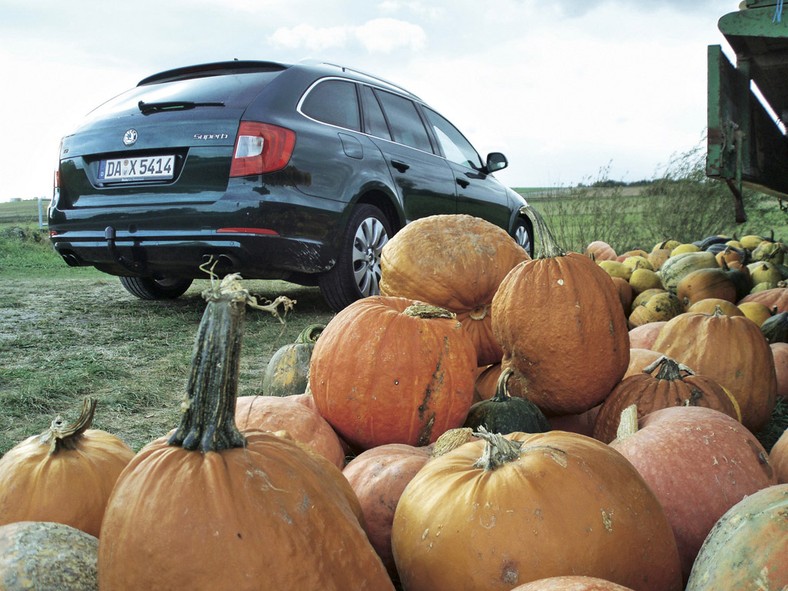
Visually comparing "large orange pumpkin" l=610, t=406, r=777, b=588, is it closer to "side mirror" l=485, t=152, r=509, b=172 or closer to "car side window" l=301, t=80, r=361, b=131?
"car side window" l=301, t=80, r=361, b=131

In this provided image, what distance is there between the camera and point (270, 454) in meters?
1.25

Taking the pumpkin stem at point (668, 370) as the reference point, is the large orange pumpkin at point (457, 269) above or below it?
above

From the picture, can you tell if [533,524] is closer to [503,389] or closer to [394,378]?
[394,378]

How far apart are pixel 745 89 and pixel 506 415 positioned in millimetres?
3008

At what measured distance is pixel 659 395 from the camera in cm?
242

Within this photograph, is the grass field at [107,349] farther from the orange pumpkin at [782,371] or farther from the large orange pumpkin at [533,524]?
the large orange pumpkin at [533,524]

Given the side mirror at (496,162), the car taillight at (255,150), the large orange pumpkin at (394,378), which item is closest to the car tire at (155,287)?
the car taillight at (255,150)

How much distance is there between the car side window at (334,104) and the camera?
605cm

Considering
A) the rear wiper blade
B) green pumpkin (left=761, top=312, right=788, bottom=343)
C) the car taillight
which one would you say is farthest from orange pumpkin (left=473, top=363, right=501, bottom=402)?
the rear wiper blade

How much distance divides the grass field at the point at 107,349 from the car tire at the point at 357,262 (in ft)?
1.07

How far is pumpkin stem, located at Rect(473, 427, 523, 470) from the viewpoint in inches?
60.5

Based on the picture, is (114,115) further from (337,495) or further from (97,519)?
(337,495)

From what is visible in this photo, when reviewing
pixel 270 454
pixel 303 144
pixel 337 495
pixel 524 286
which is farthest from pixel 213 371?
pixel 303 144

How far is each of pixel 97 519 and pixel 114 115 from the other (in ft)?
16.4
